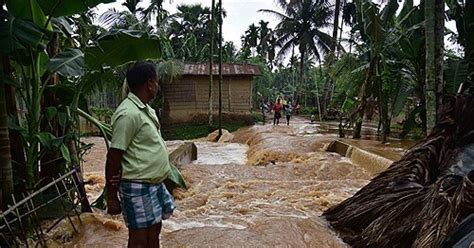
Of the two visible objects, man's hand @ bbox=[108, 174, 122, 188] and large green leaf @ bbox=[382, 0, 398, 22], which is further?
large green leaf @ bbox=[382, 0, 398, 22]

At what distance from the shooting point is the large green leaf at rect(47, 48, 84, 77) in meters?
3.41

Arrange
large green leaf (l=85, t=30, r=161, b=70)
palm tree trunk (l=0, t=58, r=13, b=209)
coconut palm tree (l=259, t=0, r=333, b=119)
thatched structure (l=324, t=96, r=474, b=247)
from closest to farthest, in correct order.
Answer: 1. thatched structure (l=324, t=96, r=474, b=247)
2. palm tree trunk (l=0, t=58, r=13, b=209)
3. large green leaf (l=85, t=30, r=161, b=70)
4. coconut palm tree (l=259, t=0, r=333, b=119)

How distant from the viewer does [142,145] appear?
2486mm

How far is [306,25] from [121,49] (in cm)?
2551

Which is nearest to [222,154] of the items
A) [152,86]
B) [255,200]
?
[255,200]

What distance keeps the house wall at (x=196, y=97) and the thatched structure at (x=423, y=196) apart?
1593 cm

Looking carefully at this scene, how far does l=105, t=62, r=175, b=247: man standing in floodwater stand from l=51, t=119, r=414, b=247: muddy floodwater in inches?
51.4

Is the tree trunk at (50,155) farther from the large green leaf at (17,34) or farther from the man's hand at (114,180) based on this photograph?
the man's hand at (114,180)

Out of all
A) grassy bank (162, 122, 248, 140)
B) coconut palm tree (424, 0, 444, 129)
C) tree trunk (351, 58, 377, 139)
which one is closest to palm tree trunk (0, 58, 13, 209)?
coconut palm tree (424, 0, 444, 129)

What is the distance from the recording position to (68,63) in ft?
11.5

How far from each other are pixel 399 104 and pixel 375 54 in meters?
1.33

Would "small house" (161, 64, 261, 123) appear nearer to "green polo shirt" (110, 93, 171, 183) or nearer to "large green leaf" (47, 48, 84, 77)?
"large green leaf" (47, 48, 84, 77)

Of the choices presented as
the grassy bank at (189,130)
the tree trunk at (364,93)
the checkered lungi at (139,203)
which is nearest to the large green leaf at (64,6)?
the checkered lungi at (139,203)

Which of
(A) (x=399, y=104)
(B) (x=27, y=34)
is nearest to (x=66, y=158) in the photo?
(B) (x=27, y=34)
